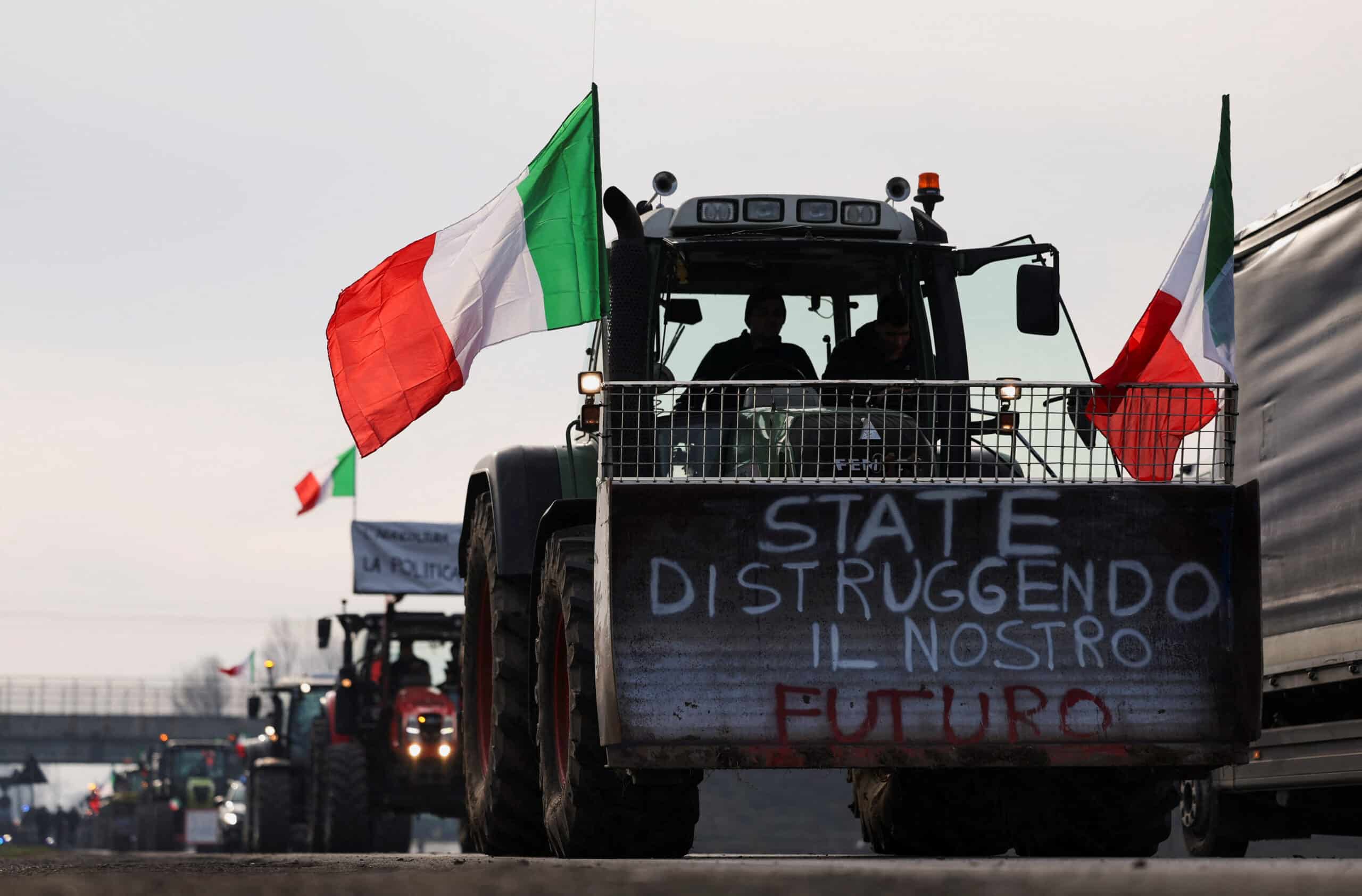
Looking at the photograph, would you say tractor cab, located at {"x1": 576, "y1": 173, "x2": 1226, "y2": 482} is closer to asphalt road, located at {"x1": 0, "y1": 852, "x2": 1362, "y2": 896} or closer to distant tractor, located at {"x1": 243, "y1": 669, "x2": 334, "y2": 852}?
asphalt road, located at {"x1": 0, "y1": 852, "x2": 1362, "y2": 896}

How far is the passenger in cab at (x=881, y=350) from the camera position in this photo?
9023 mm

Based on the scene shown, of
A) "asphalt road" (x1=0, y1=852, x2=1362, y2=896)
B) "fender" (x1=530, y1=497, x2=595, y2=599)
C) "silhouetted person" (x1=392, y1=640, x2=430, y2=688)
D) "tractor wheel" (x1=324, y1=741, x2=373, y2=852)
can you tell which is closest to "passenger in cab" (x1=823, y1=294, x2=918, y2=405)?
"fender" (x1=530, y1=497, x2=595, y2=599)

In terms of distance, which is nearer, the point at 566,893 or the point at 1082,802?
the point at 566,893

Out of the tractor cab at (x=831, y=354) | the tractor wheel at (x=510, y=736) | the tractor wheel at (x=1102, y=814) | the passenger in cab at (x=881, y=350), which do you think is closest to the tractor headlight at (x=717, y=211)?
the tractor cab at (x=831, y=354)

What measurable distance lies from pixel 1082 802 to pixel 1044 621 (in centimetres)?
145

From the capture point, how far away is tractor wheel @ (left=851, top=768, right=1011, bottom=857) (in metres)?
8.93

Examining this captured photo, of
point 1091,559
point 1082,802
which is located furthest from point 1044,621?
point 1082,802

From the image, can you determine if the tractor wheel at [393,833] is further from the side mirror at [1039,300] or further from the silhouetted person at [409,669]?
the side mirror at [1039,300]

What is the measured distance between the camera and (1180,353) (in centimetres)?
847

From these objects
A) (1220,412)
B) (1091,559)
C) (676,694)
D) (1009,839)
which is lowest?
(1009,839)

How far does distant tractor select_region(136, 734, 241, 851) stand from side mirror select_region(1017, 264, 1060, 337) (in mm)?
38048

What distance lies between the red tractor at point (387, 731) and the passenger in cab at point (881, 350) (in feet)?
44.6

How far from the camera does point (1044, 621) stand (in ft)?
24.6

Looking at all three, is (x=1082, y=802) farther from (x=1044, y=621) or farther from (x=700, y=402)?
(x=700, y=402)
